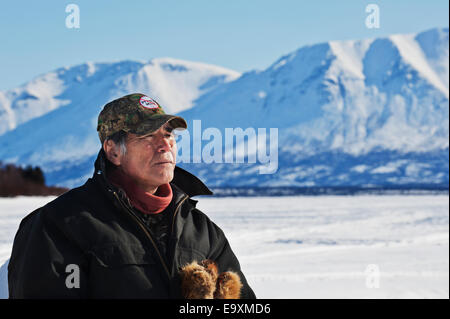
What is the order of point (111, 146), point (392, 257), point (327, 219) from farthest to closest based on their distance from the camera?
1. point (327, 219)
2. point (392, 257)
3. point (111, 146)

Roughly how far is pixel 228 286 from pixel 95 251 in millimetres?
385

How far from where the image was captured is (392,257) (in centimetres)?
1384

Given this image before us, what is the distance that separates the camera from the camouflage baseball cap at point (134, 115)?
2.00 meters

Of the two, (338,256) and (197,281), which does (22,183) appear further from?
(197,281)

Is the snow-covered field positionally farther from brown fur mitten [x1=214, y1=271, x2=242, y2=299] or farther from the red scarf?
brown fur mitten [x1=214, y1=271, x2=242, y2=299]

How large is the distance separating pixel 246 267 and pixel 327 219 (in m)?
13.2

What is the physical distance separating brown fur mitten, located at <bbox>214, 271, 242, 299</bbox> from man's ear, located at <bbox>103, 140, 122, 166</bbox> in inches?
18.0

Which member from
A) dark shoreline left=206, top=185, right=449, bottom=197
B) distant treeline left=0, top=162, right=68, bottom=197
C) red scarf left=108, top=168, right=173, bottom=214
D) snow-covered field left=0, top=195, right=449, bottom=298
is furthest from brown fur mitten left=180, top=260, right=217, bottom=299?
dark shoreline left=206, top=185, right=449, bottom=197

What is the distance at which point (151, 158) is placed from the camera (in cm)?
204
